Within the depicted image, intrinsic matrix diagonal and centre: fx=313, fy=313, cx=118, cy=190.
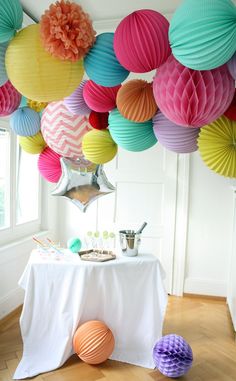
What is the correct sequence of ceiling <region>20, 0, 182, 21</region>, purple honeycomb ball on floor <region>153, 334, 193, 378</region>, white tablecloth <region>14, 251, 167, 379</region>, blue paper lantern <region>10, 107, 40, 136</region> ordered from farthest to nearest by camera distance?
ceiling <region>20, 0, 182, 21</region> < white tablecloth <region>14, 251, 167, 379</region> < purple honeycomb ball on floor <region>153, 334, 193, 378</region> < blue paper lantern <region>10, 107, 40, 136</region>

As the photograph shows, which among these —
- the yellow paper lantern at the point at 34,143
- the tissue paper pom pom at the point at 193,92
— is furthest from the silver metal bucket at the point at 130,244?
the tissue paper pom pom at the point at 193,92

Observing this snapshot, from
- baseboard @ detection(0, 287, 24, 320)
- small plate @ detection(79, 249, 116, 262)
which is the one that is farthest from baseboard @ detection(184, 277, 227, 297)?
baseboard @ detection(0, 287, 24, 320)

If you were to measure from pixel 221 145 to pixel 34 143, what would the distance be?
3.03 ft

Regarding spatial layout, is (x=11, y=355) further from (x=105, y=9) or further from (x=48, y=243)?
(x=105, y=9)

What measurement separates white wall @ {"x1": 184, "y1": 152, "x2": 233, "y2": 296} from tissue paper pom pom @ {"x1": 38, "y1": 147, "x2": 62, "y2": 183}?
206 cm

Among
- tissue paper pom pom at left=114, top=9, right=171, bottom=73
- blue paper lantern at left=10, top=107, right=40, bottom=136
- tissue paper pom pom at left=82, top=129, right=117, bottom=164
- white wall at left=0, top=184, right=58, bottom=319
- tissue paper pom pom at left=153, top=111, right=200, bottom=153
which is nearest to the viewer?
tissue paper pom pom at left=114, top=9, right=171, bottom=73

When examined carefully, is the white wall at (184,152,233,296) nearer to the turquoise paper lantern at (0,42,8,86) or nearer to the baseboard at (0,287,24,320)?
the baseboard at (0,287,24,320)

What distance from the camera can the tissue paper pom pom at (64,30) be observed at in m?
0.74

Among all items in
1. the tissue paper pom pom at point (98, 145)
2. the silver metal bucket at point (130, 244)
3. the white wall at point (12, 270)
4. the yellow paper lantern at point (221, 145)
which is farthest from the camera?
the white wall at point (12, 270)

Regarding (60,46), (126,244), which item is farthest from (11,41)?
(126,244)

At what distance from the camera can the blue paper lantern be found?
1.33 metres

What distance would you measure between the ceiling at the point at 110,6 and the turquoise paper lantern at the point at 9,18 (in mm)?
1954

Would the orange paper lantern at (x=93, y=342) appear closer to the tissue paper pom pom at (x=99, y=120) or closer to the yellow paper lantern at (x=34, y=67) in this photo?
the tissue paper pom pom at (x=99, y=120)

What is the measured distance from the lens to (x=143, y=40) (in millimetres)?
732
